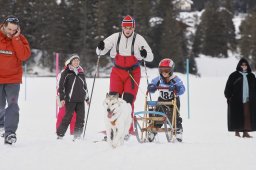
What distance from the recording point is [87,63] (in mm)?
49531

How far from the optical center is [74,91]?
8.71m

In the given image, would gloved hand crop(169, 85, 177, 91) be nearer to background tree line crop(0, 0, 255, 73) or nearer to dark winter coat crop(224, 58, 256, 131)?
dark winter coat crop(224, 58, 256, 131)

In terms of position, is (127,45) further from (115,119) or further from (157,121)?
(115,119)

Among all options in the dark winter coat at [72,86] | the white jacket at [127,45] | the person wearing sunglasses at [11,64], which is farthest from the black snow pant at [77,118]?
the person wearing sunglasses at [11,64]

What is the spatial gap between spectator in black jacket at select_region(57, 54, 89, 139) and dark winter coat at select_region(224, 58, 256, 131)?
3.06 m

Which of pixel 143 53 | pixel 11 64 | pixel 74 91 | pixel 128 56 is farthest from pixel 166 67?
pixel 11 64

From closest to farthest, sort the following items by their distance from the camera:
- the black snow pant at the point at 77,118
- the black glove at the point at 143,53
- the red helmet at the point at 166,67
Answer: the black glove at the point at 143,53
the red helmet at the point at 166,67
the black snow pant at the point at 77,118

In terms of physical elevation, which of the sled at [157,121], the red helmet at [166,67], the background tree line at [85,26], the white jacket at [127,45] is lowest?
the sled at [157,121]

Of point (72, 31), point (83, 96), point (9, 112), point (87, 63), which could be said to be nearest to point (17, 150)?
point (9, 112)

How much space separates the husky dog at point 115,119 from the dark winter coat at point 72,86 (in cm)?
202

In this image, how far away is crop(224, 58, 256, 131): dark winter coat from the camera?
392 inches

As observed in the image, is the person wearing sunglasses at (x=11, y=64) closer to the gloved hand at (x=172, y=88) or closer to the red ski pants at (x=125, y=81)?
the red ski pants at (x=125, y=81)

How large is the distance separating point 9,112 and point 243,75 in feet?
16.6

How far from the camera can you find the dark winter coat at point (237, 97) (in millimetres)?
9945
